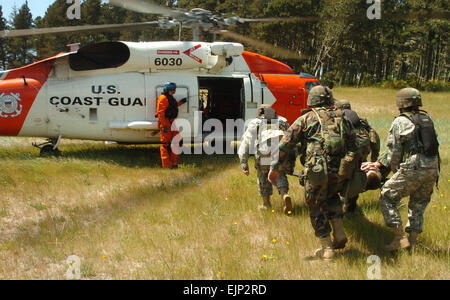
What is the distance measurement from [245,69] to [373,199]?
467 centimetres

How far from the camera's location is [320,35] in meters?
43.6

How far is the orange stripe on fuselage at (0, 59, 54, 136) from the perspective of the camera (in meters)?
7.98

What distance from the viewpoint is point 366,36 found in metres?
46.2

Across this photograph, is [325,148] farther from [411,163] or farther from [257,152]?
[257,152]

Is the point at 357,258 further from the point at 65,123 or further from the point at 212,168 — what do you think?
the point at 65,123

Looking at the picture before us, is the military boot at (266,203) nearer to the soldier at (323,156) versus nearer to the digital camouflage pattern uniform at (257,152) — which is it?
the digital camouflage pattern uniform at (257,152)

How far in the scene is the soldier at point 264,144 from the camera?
17.6 ft

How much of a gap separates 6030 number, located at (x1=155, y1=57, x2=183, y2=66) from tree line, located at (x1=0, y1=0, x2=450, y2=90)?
31276 millimetres

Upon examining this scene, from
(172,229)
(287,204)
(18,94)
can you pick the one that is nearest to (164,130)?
(18,94)

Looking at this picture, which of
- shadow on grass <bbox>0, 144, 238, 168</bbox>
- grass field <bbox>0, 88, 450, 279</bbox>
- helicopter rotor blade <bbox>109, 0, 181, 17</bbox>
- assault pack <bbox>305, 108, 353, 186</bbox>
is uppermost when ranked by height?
helicopter rotor blade <bbox>109, 0, 181, 17</bbox>

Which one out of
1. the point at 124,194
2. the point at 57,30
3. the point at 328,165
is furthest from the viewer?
the point at 57,30

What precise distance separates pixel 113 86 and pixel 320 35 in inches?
1545

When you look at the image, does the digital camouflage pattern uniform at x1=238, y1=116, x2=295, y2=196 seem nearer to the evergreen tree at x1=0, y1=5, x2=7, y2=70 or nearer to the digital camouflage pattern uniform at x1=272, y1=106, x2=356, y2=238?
the digital camouflage pattern uniform at x1=272, y1=106, x2=356, y2=238
